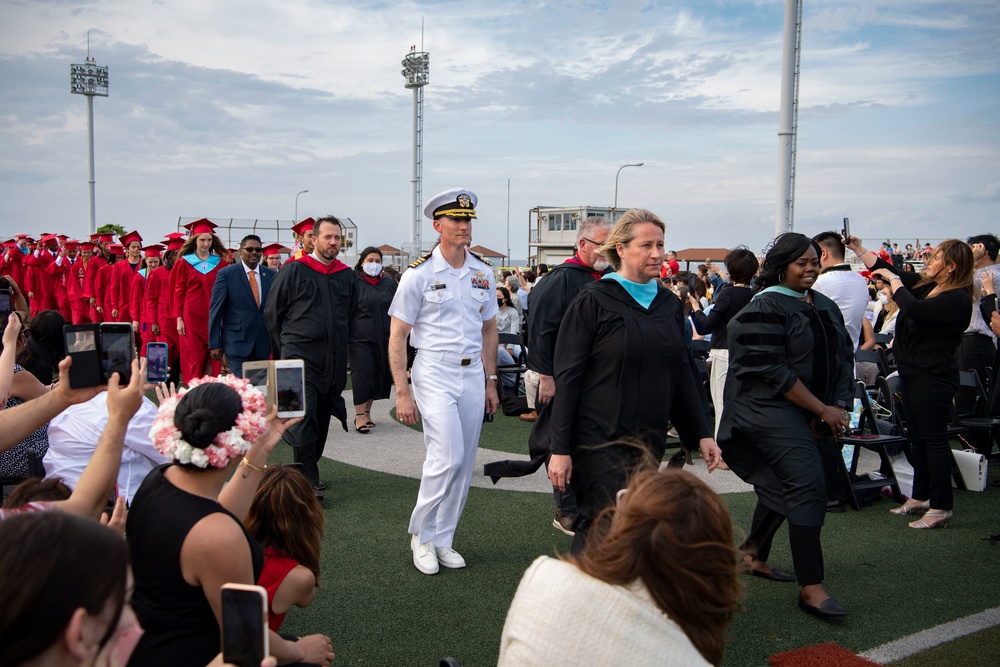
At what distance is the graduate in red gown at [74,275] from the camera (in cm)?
1509

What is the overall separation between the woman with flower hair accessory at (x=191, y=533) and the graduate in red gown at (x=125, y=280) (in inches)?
435

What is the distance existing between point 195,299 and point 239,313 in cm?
154

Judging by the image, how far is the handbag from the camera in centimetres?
656

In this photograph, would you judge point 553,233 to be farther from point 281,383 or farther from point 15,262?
point 281,383

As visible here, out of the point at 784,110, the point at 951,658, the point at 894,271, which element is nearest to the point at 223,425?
the point at 951,658

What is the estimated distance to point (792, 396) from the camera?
13.8 feet

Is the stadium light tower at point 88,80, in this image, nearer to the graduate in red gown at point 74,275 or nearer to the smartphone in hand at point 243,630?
the graduate in red gown at point 74,275

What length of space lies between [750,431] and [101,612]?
3.66m

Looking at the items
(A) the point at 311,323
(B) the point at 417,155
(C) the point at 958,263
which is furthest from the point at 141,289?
(B) the point at 417,155

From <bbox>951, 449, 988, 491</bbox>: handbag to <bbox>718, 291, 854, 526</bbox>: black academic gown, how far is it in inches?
115

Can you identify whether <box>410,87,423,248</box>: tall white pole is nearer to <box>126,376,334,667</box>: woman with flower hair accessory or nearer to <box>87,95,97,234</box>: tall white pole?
<box>87,95,97,234</box>: tall white pole

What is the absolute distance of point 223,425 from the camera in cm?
242

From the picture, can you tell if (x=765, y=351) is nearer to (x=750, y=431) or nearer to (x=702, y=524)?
(x=750, y=431)

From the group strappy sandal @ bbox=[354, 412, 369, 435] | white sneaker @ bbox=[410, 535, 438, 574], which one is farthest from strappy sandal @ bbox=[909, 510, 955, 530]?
strappy sandal @ bbox=[354, 412, 369, 435]
